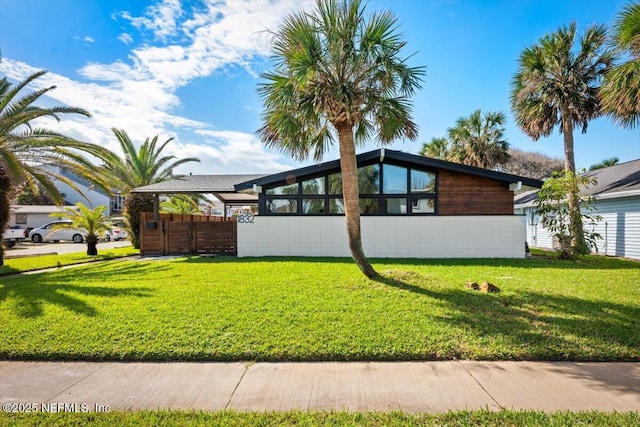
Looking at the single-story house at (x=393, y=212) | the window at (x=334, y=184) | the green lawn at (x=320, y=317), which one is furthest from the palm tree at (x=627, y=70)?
the window at (x=334, y=184)

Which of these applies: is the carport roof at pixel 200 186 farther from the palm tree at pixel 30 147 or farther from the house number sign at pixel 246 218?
the palm tree at pixel 30 147

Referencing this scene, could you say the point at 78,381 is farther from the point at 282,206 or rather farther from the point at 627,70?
the point at 627,70

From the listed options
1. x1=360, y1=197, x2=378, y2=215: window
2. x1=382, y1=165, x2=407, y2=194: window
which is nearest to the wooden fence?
x1=360, y1=197, x2=378, y2=215: window

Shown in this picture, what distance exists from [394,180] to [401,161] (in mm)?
747

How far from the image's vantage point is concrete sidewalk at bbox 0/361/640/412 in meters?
2.96

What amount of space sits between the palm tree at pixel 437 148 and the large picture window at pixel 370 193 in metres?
12.3

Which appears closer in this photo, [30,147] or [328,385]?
[328,385]

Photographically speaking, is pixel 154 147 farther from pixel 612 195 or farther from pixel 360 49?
pixel 612 195

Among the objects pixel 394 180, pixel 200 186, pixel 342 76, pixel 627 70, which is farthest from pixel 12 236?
pixel 627 70

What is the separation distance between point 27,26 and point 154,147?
28.8 feet

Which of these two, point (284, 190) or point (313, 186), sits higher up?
point (313, 186)

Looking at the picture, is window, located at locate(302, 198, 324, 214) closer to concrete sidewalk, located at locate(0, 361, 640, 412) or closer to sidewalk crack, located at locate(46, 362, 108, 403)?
concrete sidewalk, located at locate(0, 361, 640, 412)

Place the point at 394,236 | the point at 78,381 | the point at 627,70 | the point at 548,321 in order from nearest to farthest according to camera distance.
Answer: the point at 78,381 < the point at 548,321 < the point at 627,70 < the point at 394,236

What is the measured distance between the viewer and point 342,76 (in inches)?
270
